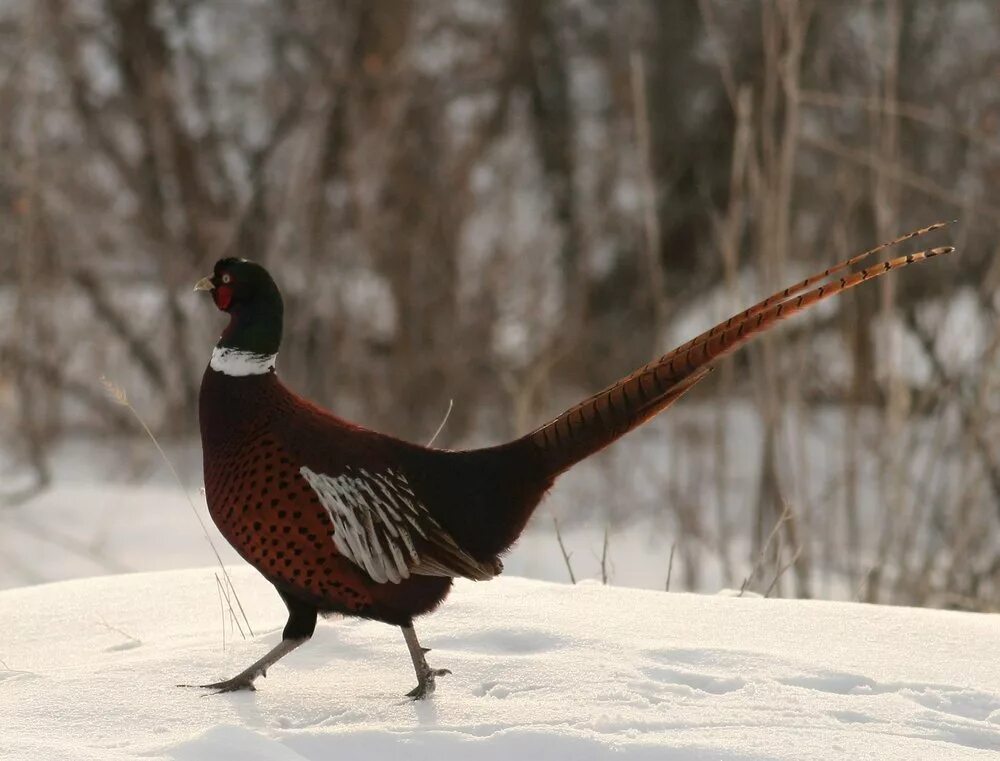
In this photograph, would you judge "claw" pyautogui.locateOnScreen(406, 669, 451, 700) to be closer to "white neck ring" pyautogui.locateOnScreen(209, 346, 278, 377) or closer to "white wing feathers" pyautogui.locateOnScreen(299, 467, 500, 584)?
"white wing feathers" pyautogui.locateOnScreen(299, 467, 500, 584)

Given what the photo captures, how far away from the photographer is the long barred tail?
2.48 metres

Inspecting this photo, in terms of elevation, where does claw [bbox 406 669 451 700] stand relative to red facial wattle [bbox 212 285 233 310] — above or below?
below

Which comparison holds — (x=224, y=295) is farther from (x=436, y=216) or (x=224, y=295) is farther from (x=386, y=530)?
(x=436, y=216)

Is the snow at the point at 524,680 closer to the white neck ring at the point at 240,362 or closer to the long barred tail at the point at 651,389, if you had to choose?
the long barred tail at the point at 651,389

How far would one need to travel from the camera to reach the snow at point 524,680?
2.26 m

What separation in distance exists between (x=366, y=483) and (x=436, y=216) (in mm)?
5795

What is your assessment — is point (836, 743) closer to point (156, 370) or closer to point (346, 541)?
point (346, 541)

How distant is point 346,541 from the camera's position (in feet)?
8.43

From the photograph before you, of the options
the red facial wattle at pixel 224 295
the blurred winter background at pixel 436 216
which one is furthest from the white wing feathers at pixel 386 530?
the blurred winter background at pixel 436 216

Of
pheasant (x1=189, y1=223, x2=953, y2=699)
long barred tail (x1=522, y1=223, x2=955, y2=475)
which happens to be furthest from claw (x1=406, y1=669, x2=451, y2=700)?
long barred tail (x1=522, y1=223, x2=955, y2=475)

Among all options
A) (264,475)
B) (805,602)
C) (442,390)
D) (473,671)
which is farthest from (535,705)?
(442,390)

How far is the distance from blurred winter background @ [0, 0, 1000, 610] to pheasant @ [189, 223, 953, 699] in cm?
390

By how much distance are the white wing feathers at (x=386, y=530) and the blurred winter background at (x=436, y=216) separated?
3.96 metres

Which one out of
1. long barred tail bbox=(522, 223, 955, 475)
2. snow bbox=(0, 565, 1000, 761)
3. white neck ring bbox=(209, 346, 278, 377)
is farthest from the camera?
white neck ring bbox=(209, 346, 278, 377)
